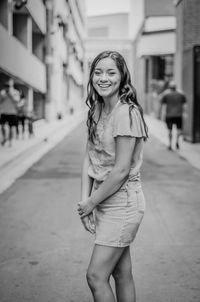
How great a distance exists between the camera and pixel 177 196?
8680mm

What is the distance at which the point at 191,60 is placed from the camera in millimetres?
18719

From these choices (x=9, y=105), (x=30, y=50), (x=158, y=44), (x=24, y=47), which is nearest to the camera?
(x=9, y=105)

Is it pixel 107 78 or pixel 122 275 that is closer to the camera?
pixel 107 78

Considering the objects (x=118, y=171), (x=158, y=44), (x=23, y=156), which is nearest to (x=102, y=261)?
(x=118, y=171)

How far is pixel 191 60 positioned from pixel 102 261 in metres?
16.7

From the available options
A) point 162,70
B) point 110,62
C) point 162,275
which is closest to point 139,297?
point 162,275

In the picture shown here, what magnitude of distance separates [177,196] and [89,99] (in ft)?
19.5

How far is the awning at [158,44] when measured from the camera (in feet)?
149

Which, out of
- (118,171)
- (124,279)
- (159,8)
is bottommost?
(124,279)

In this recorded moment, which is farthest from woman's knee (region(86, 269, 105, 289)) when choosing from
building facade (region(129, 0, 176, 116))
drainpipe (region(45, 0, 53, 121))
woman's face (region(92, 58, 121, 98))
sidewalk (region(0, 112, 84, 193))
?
building facade (region(129, 0, 176, 116))

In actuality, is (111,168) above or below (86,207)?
above

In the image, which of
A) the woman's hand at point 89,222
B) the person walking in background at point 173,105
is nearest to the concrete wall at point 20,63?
the person walking in background at point 173,105

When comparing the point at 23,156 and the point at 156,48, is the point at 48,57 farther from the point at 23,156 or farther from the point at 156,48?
the point at 23,156

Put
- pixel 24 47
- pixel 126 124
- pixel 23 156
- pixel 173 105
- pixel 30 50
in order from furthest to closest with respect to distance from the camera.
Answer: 1. pixel 30 50
2. pixel 24 47
3. pixel 173 105
4. pixel 23 156
5. pixel 126 124
